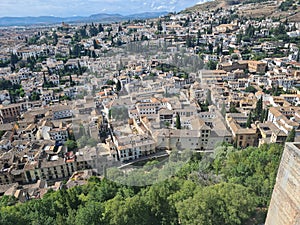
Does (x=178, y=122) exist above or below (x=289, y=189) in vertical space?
above

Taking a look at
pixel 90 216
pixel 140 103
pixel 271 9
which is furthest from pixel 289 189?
pixel 271 9

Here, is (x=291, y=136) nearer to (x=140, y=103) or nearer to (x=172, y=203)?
(x=172, y=203)

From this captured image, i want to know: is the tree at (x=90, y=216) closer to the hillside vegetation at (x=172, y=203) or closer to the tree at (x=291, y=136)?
the hillside vegetation at (x=172, y=203)

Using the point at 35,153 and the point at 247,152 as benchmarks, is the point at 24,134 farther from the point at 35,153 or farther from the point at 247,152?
the point at 247,152

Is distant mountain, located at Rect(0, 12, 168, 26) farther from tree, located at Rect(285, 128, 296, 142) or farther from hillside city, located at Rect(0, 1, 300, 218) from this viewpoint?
tree, located at Rect(285, 128, 296, 142)

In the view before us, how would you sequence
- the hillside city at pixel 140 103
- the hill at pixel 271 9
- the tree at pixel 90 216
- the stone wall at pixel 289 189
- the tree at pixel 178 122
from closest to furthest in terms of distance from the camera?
1. the stone wall at pixel 289 189
2. the tree at pixel 178 122
3. the hillside city at pixel 140 103
4. the tree at pixel 90 216
5. the hill at pixel 271 9

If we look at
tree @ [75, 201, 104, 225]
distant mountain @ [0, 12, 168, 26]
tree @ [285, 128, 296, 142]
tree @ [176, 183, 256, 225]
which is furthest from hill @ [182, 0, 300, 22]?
distant mountain @ [0, 12, 168, 26]

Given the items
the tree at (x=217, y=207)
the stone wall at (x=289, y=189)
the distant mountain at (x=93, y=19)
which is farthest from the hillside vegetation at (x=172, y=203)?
the distant mountain at (x=93, y=19)

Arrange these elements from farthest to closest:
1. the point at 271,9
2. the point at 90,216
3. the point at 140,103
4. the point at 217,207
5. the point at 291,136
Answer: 1. the point at 271,9
2. the point at 291,136
3. the point at 217,207
4. the point at 90,216
5. the point at 140,103
